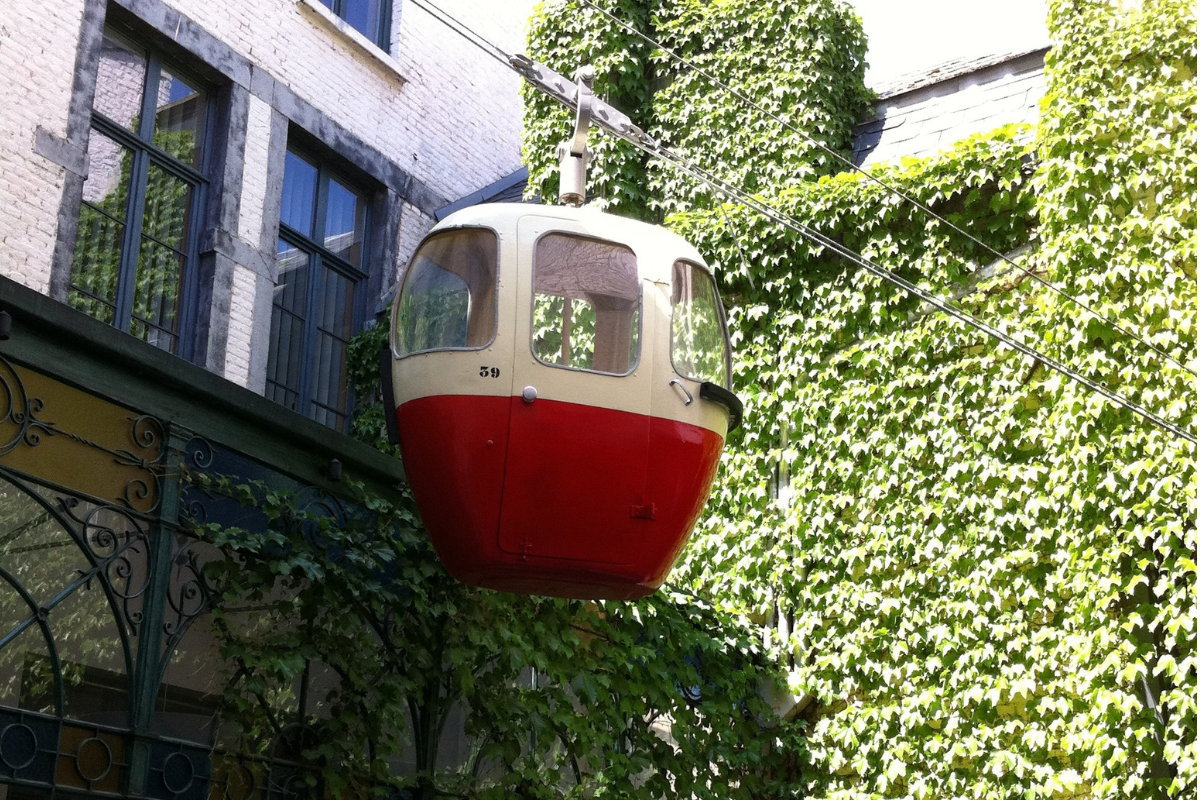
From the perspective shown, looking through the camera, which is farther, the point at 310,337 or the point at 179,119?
the point at 310,337

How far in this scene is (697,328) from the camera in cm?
626

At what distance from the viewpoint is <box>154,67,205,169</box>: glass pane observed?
453 inches

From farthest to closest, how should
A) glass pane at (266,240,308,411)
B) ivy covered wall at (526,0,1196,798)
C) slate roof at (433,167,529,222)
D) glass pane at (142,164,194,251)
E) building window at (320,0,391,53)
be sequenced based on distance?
1. slate roof at (433,167,529,222)
2. building window at (320,0,391,53)
3. glass pane at (266,240,308,411)
4. glass pane at (142,164,194,251)
5. ivy covered wall at (526,0,1196,798)

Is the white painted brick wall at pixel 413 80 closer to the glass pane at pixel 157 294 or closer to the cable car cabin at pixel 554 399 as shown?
the glass pane at pixel 157 294

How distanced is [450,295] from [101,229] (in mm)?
5839

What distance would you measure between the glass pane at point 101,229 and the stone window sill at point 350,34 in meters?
2.59

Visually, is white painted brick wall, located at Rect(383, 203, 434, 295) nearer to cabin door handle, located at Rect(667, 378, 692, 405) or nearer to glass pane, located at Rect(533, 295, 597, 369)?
glass pane, located at Rect(533, 295, 597, 369)

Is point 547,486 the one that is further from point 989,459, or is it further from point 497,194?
point 497,194

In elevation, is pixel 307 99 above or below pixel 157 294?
above

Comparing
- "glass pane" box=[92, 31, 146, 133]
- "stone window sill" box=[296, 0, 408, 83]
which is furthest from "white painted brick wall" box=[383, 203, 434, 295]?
"glass pane" box=[92, 31, 146, 133]

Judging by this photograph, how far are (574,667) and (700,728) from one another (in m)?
1.32

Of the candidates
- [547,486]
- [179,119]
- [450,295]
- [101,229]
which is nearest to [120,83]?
[179,119]

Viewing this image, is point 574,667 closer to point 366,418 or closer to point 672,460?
point 672,460

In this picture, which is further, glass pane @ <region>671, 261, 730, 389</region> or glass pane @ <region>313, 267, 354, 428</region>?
glass pane @ <region>313, 267, 354, 428</region>
